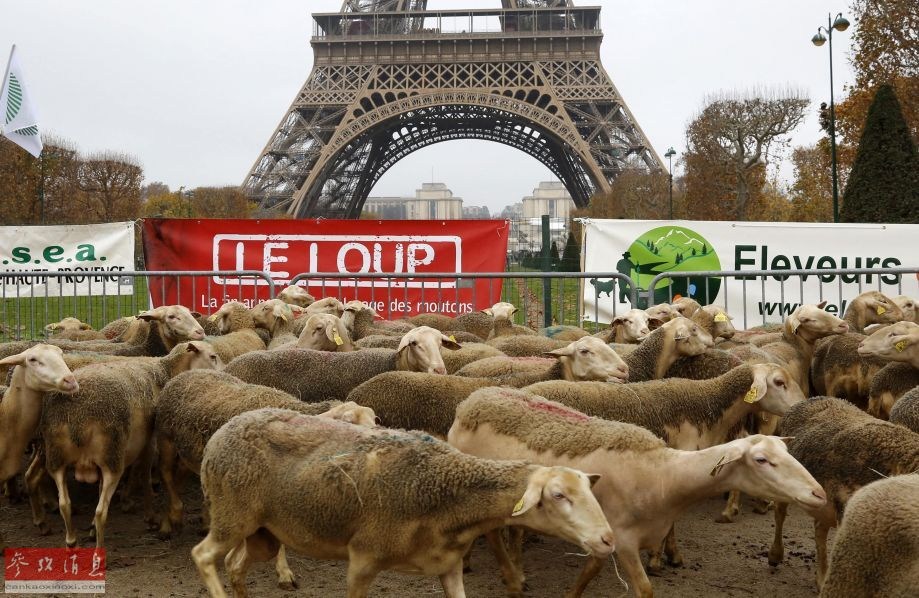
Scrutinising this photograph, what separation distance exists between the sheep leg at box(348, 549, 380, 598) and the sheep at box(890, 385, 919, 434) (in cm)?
298

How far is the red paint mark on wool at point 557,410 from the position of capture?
4.72 metres

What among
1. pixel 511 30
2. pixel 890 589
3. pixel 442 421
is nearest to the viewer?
pixel 890 589

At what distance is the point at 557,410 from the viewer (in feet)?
15.8

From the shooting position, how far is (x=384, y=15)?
4841 centimetres

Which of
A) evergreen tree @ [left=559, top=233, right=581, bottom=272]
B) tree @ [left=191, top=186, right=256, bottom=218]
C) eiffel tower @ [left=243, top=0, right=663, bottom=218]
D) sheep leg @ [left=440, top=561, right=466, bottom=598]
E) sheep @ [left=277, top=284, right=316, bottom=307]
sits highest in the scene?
eiffel tower @ [left=243, top=0, right=663, bottom=218]

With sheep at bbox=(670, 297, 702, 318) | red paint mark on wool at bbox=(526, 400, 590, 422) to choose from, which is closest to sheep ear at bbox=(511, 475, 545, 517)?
red paint mark on wool at bbox=(526, 400, 590, 422)

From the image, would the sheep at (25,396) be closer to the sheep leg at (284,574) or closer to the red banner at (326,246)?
the sheep leg at (284,574)

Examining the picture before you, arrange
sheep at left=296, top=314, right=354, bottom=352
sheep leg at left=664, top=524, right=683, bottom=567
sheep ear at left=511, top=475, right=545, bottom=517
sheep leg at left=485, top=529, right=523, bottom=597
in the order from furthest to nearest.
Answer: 1. sheep at left=296, top=314, right=354, bottom=352
2. sheep leg at left=664, top=524, right=683, bottom=567
3. sheep leg at left=485, top=529, right=523, bottom=597
4. sheep ear at left=511, top=475, right=545, bottom=517

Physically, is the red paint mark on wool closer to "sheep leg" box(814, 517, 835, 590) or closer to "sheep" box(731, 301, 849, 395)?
"sheep leg" box(814, 517, 835, 590)

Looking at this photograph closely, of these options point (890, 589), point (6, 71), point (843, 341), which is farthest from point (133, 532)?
point (6, 71)

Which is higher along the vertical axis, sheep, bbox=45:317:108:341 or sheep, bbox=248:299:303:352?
sheep, bbox=248:299:303:352

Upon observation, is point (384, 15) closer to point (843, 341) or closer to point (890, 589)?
point (843, 341)

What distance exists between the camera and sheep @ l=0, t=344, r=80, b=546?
5496 mm

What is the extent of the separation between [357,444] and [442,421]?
1436 mm
